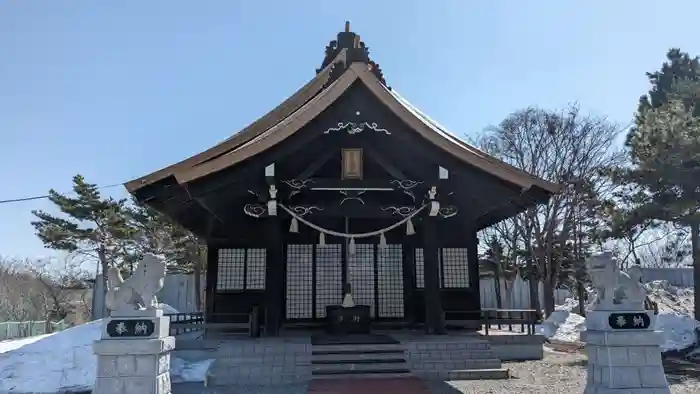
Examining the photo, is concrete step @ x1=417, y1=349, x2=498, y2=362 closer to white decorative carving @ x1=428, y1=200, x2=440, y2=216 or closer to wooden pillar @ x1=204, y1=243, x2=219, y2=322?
white decorative carving @ x1=428, y1=200, x2=440, y2=216

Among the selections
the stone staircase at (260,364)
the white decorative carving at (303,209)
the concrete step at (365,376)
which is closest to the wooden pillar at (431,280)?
the concrete step at (365,376)

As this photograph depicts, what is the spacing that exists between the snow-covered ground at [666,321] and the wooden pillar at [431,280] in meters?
3.66

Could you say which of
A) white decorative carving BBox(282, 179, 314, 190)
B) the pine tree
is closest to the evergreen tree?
white decorative carving BBox(282, 179, 314, 190)

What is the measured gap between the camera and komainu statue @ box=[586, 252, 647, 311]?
627 cm

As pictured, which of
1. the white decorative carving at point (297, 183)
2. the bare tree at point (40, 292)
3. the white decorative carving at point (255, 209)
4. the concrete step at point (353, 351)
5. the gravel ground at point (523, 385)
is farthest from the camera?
the bare tree at point (40, 292)

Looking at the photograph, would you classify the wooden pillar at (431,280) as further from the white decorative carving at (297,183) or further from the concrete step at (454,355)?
the white decorative carving at (297,183)

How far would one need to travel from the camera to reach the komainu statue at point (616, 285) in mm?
6273

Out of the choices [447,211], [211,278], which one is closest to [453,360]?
[447,211]

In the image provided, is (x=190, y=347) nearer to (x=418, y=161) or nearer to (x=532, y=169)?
(x=418, y=161)

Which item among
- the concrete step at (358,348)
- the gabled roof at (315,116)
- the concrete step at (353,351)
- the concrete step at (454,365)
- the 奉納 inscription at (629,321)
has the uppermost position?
the gabled roof at (315,116)

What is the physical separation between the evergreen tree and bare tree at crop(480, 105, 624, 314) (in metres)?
4.82

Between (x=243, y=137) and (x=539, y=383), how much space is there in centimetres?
705

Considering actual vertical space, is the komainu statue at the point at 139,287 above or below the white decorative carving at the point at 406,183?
below

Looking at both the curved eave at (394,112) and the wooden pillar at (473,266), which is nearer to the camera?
the curved eave at (394,112)
